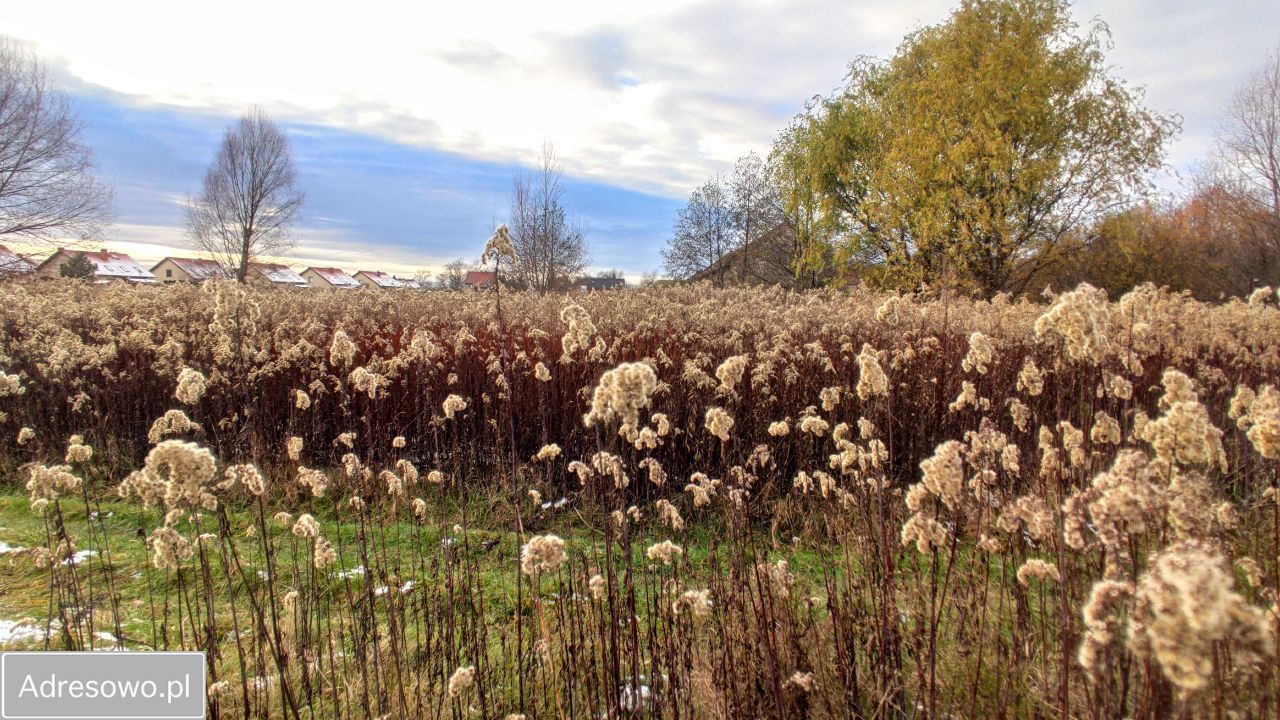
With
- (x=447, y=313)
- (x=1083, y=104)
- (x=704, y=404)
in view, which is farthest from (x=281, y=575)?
(x=1083, y=104)

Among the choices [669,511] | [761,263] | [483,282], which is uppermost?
[761,263]

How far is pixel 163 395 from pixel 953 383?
8.63 m

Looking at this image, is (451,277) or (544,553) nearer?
(544,553)

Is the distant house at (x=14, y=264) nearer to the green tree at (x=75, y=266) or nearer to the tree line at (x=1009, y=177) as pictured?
the green tree at (x=75, y=266)

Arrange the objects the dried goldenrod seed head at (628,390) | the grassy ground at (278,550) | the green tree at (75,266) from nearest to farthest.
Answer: the dried goldenrod seed head at (628,390) < the grassy ground at (278,550) < the green tree at (75,266)

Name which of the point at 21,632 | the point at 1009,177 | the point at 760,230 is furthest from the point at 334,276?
the point at 21,632

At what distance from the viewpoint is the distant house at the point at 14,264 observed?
2162cm

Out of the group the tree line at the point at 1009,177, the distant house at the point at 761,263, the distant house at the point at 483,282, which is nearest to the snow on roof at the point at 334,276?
the distant house at the point at 483,282

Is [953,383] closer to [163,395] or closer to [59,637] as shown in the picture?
[59,637]

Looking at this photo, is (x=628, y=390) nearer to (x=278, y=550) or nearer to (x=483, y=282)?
(x=278, y=550)

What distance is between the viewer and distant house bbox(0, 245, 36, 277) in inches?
851

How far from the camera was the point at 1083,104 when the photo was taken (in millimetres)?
21562

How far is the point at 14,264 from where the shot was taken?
2216 centimetres

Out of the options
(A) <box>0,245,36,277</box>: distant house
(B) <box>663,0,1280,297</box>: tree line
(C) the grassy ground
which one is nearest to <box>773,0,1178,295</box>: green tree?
(B) <box>663,0,1280,297</box>: tree line
